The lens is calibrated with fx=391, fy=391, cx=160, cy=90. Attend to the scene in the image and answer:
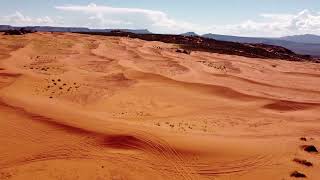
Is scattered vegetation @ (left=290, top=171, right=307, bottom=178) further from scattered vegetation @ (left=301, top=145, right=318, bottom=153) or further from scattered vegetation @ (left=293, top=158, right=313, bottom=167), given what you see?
scattered vegetation @ (left=301, top=145, right=318, bottom=153)

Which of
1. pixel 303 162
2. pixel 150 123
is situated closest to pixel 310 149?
pixel 303 162

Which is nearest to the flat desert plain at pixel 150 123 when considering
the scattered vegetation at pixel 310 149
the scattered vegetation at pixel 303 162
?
the scattered vegetation at pixel 303 162

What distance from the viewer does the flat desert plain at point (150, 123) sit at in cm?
1000

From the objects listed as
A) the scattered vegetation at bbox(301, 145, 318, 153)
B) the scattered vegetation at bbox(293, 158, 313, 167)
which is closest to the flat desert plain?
the scattered vegetation at bbox(293, 158, 313, 167)

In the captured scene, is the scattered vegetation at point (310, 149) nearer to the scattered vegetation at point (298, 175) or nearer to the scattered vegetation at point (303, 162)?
the scattered vegetation at point (303, 162)

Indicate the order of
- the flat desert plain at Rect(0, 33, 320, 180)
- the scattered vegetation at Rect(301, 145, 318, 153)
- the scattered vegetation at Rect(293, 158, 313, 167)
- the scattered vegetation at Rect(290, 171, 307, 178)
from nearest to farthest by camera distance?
1. the scattered vegetation at Rect(290, 171, 307, 178)
2. the flat desert plain at Rect(0, 33, 320, 180)
3. the scattered vegetation at Rect(293, 158, 313, 167)
4. the scattered vegetation at Rect(301, 145, 318, 153)

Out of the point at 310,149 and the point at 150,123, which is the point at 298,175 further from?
the point at 150,123

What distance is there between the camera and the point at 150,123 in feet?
43.5

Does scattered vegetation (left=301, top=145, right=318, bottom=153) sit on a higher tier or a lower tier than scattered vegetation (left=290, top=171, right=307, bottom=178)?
higher

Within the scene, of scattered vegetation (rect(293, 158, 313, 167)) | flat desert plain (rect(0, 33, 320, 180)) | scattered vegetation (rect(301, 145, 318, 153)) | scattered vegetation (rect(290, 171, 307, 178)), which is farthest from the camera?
scattered vegetation (rect(301, 145, 318, 153))

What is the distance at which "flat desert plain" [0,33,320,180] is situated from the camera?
10.0m

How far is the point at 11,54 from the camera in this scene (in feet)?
89.4

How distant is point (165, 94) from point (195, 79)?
4.42m

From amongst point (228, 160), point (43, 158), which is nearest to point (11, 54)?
point (43, 158)
